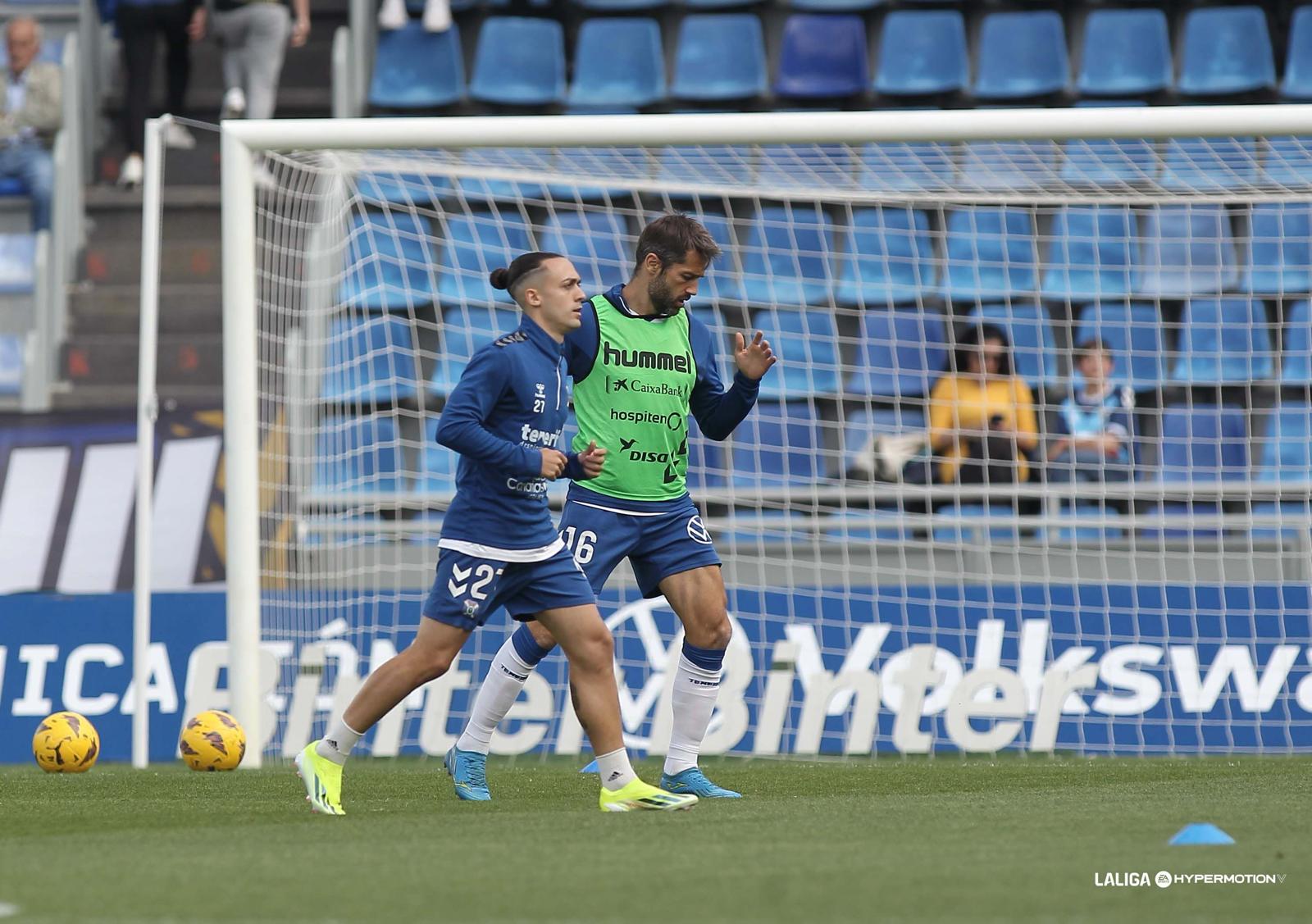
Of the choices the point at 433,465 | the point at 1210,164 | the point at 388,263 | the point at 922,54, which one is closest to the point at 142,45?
the point at 388,263

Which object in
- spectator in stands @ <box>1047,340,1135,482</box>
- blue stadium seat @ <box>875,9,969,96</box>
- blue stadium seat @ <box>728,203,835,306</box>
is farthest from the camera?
blue stadium seat @ <box>875,9,969,96</box>

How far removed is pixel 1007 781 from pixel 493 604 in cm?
249

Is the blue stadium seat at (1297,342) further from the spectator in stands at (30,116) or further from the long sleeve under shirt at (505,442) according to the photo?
the spectator in stands at (30,116)

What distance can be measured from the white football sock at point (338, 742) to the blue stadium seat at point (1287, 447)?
685 centimetres

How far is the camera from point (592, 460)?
18.4 feet

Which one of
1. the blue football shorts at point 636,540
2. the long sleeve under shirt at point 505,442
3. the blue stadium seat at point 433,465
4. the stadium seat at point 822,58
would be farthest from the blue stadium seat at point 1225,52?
the long sleeve under shirt at point 505,442

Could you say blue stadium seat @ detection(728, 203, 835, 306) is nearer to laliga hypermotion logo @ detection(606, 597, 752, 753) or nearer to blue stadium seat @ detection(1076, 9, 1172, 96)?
blue stadium seat @ detection(1076, 9, 1172, 96)

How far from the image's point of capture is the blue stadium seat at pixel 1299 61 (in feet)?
45.0

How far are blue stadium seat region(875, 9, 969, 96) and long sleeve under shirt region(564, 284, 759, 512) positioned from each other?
753 cm

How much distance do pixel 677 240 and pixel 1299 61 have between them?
9185 millimetres

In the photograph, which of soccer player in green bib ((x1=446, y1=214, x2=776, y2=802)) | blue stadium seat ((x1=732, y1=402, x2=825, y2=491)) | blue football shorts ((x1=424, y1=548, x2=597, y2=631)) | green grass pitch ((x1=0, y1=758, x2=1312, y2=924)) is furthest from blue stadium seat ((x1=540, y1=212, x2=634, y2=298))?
blue football shorts ((x1=424, y1=548, x2=597, y2=631))

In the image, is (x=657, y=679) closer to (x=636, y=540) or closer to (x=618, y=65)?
(x=636, y=540)

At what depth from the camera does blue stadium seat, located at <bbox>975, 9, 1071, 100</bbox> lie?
1380cm

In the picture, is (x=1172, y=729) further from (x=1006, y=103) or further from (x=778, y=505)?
(x=1006, y=103)
